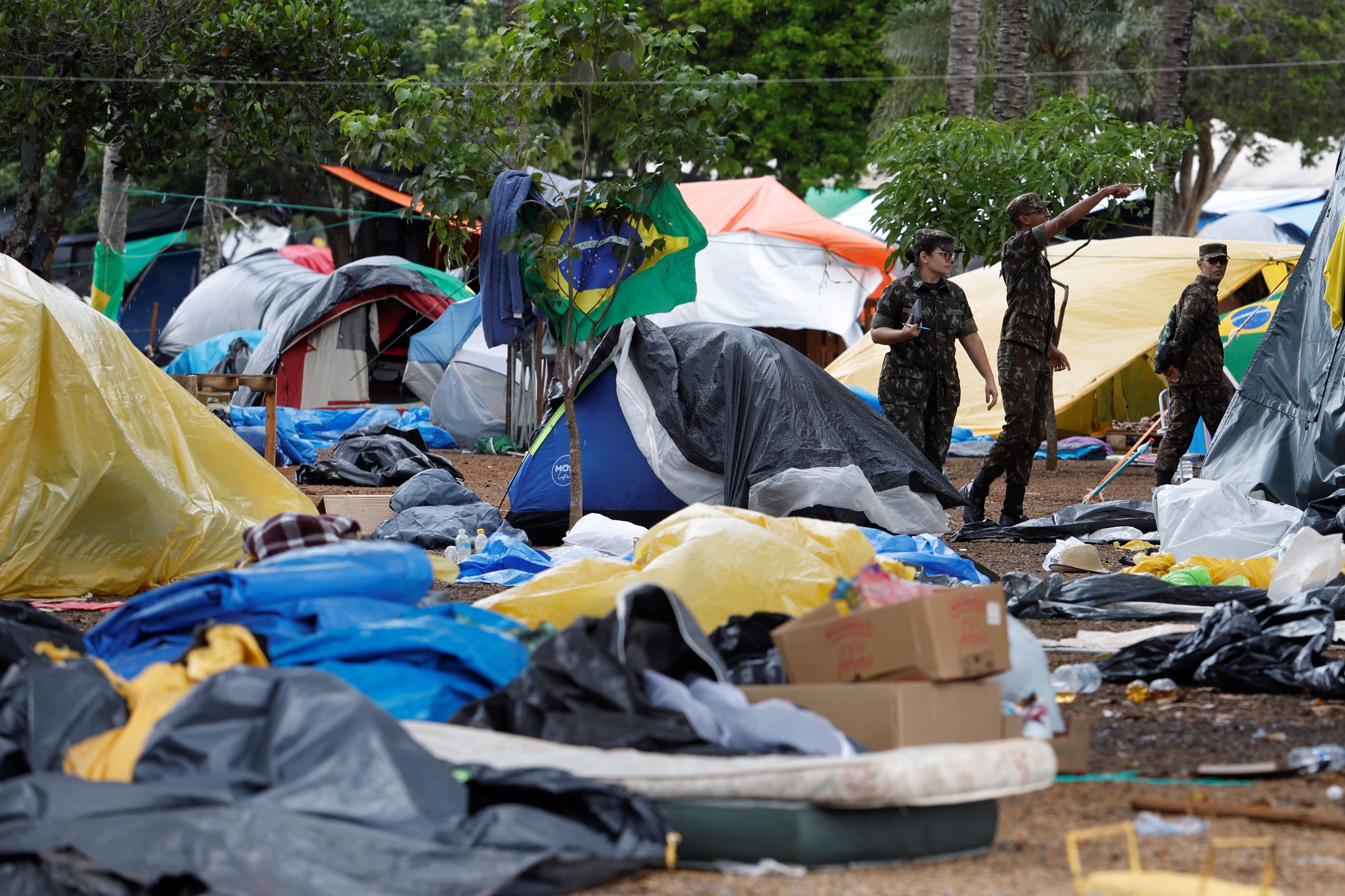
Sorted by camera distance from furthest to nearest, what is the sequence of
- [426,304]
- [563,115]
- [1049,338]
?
[563,115] → [426,304] → [1049,338]

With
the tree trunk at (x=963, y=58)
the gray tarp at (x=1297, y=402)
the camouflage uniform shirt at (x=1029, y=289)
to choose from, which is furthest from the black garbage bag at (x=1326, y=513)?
the tree trunk at (x=963, y=58)

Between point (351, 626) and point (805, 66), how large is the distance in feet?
80.1

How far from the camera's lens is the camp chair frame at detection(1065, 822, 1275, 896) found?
2213 mm

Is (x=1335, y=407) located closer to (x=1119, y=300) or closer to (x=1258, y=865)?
(x=1258, y=865)

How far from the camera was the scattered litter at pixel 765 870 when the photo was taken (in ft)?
8.27

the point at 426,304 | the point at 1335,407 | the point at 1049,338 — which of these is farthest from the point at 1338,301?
the point at 426,304

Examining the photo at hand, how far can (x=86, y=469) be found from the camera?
18.6ft

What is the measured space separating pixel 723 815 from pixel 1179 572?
384 cm

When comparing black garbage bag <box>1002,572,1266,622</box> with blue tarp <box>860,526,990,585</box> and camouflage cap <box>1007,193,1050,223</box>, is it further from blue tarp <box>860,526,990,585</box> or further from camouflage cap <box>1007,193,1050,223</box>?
camouflage cap <box>1007,193,1050,223</box>

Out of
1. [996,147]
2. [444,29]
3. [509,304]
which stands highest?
[444,29]

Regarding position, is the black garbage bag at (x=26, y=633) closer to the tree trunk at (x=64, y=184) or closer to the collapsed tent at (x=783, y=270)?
the tree trunk at (x=64, y=184)

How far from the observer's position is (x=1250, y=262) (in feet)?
45.0

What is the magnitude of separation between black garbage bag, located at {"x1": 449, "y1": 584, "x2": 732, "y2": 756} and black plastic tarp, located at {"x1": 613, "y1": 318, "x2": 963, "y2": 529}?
3.78 meters

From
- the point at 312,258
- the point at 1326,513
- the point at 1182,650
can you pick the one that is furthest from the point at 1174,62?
the point at 312,258
